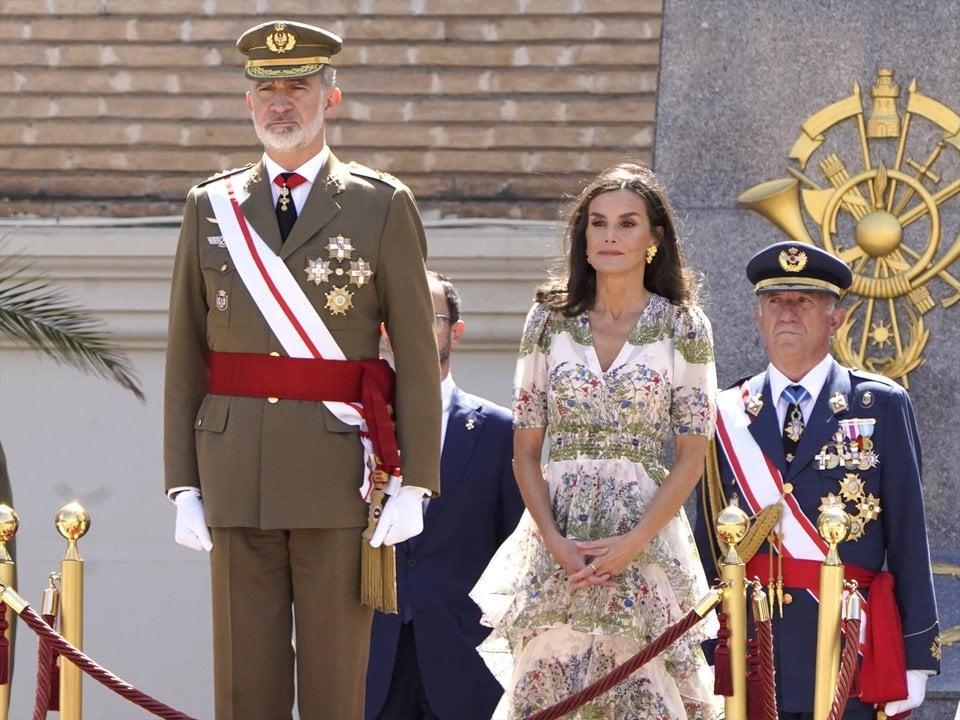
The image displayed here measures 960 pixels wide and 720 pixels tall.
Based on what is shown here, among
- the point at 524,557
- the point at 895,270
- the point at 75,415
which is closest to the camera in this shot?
the point at 524,557

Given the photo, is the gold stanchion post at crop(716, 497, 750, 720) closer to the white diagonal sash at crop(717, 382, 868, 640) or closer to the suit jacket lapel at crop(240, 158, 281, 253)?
the white diagonal sash at crop(717, 382, 868, 640)

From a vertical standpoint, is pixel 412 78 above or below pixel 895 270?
above

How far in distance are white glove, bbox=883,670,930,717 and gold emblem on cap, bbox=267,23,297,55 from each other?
7.27 feet

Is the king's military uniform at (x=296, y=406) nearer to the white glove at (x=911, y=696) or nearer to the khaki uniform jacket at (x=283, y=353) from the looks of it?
the khaki uniform jacket at (x=283, y=353)

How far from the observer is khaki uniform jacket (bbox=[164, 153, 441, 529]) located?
170 inches

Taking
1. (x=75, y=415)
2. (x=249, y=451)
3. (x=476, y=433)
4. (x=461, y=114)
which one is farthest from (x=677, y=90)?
(x=249, y=451)

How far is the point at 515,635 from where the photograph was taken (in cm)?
485

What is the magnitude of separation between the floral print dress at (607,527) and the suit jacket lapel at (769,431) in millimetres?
453

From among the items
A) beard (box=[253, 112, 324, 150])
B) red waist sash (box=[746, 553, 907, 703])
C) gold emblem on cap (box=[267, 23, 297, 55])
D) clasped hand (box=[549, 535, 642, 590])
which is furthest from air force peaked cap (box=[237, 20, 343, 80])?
red waist sash (box=[746, 553, 907, 703])

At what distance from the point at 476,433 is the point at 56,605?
1.40 metres

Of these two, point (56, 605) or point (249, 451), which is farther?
point (56, 605)

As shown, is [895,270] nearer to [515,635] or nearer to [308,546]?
[515,635]

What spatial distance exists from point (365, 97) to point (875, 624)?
288cm

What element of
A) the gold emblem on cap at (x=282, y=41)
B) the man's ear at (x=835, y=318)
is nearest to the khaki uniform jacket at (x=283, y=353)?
the gold emblem on cap at (x=282, y=41)
